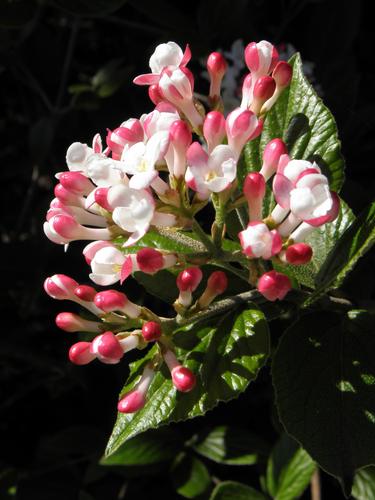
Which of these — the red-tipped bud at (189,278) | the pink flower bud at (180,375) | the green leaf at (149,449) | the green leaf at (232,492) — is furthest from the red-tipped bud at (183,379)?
the green leaf at (149,449)

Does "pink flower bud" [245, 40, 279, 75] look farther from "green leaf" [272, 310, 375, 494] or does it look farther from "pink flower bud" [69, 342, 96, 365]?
"pink flower bud" [69, 342, 96, 365]

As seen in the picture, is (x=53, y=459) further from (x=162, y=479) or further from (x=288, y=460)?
(x=288, y=460)

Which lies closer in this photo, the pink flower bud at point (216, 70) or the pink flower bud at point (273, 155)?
the pink flower bud at point (273, 155)

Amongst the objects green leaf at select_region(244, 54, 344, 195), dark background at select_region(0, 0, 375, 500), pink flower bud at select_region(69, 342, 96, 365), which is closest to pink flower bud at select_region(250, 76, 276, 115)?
green leaf at select_region(244, 54, 344, 195)

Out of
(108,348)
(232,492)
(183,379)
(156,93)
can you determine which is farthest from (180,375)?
(232,492)

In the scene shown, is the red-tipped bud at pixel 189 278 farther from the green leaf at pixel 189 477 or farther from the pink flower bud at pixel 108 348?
the green leaf at pixel 189 477

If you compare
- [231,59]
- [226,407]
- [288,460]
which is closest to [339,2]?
[231,59]
